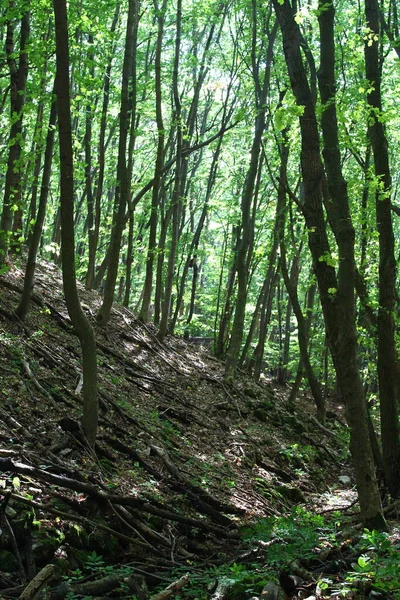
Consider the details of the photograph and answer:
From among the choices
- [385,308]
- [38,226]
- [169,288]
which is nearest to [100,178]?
[169,288]

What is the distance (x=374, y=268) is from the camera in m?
10.8

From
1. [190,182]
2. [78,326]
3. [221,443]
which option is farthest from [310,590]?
[190,182]

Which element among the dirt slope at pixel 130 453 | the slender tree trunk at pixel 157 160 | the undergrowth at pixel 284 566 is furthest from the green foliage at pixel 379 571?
the slender tree trunk at pixel 157 160

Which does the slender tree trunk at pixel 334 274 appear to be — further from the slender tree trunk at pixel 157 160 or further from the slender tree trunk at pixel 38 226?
the slender tree trunk at pixel 157 160

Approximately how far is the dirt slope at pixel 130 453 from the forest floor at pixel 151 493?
0.8 inches

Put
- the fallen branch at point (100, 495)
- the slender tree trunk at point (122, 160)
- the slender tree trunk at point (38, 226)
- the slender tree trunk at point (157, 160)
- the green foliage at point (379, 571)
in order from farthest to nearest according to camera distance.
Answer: the slender tree trunk at point (157, 160)
the slender tree trunk at point (122, 160)
the slender tree trunk at point (38, 226)
the fallen branch at point (100, 495)
the green foliage at point (379, 571)

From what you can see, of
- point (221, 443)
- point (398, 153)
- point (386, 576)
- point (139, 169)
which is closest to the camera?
point (386, 576)

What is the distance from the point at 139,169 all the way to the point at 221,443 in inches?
799

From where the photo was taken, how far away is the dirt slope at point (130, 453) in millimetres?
5027

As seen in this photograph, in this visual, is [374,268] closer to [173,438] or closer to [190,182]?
[173,438]

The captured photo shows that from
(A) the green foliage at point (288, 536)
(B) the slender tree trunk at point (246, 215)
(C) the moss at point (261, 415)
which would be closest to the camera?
(A) the green foliage at point (288, 536)

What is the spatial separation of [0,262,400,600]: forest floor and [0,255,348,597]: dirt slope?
2 centimetres

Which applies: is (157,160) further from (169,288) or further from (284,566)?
(284,566)

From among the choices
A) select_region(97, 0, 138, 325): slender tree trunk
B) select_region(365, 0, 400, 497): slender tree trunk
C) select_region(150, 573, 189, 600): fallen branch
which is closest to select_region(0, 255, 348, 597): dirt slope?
select_region(150, 573, 189, 600): fallen branch
